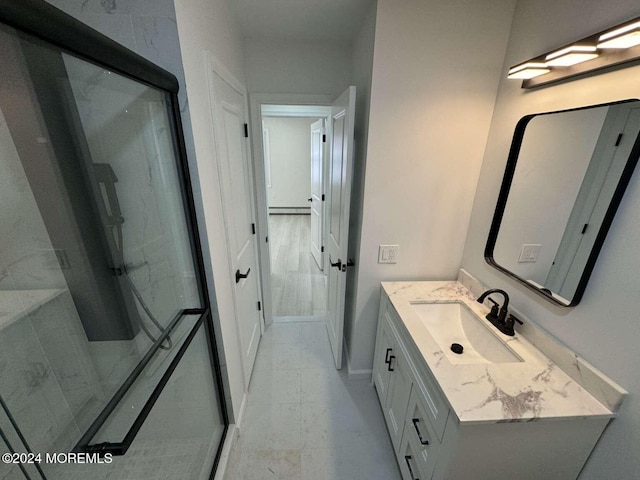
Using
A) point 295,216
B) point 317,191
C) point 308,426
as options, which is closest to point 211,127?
point 308,426

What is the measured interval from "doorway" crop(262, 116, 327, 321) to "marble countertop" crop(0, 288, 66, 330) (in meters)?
1.85

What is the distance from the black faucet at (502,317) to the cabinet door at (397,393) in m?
0.51

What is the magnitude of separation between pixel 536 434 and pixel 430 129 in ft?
4.85

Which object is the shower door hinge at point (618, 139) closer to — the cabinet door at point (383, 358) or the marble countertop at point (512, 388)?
the marble countertop at point (512, 388)

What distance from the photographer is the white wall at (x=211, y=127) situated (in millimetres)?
1000

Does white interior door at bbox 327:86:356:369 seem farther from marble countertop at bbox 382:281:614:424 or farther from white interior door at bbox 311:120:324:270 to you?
white interior door at bbox 311:120:324:270

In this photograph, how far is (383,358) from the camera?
174 cm

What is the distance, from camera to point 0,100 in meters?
0.64

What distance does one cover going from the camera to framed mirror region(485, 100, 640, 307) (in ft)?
2.97

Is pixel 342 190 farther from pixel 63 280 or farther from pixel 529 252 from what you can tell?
pixel 63 280

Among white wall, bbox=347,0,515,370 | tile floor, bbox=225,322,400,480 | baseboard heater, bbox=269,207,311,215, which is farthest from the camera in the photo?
baseboard heater, bbox=269,207,311,215

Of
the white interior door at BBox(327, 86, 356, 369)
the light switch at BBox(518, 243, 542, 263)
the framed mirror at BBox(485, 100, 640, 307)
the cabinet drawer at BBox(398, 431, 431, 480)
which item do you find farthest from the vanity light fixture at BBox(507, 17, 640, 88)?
the cabinet drawer at BBox(398, 431, 431, 480)

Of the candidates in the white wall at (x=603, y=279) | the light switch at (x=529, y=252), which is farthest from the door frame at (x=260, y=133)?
the light switch at (x=529, y=252)

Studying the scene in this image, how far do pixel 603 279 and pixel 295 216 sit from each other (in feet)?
19.9
